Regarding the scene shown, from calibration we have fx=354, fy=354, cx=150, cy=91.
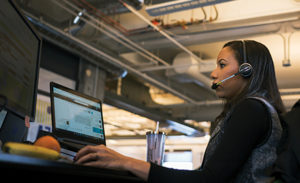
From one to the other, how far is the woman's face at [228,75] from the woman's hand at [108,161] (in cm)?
48

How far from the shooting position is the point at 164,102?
22.1ft

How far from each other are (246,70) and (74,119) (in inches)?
24.6

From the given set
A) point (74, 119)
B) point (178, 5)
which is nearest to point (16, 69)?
point (74, 119)

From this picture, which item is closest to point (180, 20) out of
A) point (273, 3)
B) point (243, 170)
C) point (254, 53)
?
point (273, 3)

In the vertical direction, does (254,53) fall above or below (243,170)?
above

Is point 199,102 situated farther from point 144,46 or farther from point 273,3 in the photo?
point 273,3

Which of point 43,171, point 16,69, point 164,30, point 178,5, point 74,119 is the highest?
point 164,30

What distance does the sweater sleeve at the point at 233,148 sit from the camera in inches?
34.1

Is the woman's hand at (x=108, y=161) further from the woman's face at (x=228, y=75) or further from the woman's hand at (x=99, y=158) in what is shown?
the woman's face at (x=228, y=75)

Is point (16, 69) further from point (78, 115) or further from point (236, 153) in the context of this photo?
point (236, 153)

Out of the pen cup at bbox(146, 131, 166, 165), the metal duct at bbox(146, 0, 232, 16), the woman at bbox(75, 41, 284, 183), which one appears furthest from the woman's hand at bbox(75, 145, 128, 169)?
the metal duct at bbox(146, 0, 232, 16)

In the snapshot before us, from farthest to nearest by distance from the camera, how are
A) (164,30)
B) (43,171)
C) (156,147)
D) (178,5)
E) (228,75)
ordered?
(164,30) < (178,5) < (228,75) < (156,147) < (43,171)

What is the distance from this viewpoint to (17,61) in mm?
1157

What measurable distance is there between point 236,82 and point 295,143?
44 cm
